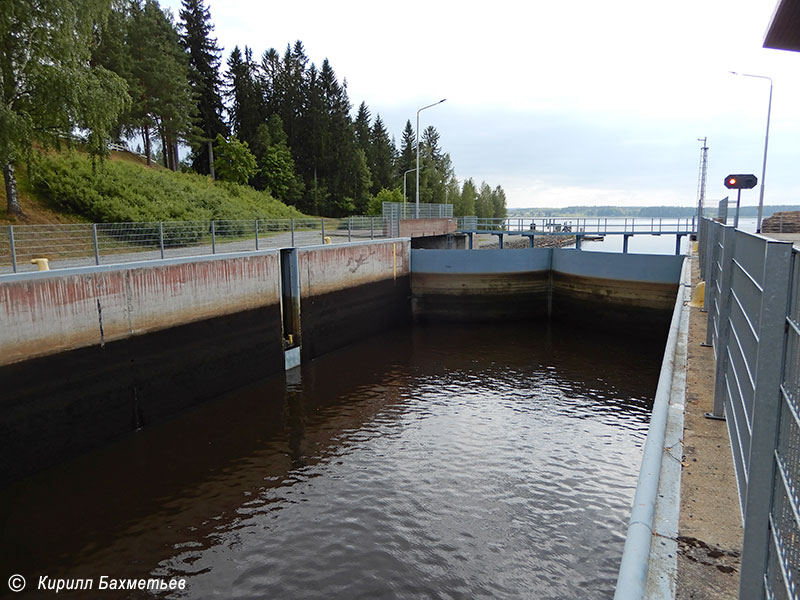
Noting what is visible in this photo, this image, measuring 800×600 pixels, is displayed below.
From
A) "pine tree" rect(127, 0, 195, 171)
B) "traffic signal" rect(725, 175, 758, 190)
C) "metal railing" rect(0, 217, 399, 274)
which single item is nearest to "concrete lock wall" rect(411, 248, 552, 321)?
"metal railing" rect(0, 217, 399, 274)

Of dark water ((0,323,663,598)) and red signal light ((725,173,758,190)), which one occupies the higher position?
red signal light ((725,173,758,190))

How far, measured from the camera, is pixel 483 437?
11.0m

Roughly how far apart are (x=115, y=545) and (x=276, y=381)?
7.44 m

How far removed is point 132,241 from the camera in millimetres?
14234

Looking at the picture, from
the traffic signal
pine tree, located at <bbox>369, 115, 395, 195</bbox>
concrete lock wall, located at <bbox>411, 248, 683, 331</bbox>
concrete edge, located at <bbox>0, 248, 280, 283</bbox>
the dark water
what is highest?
pine tree, located at <bbox>369, 115, 395, 195</bbox>

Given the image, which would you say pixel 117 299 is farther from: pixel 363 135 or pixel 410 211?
pixel 363 135

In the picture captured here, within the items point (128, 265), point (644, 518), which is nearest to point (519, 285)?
point (128, 265)

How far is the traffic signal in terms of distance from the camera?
13.3 m

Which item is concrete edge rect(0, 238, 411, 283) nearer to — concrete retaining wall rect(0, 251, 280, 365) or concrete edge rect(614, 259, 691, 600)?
concrete retaining wall rect(0, 251, 280, 365)

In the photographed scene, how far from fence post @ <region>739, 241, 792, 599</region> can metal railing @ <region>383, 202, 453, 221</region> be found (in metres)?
22.2

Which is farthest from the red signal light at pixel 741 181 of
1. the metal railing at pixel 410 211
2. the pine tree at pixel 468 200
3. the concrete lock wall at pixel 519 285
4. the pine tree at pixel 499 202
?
the pine tree at pixel 499 202

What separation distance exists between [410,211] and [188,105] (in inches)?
859

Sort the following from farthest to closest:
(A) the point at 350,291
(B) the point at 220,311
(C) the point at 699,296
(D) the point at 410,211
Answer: (D) the point at 410,211
(A) the point at 350,291
(B) the point at 220,311
(C) the point at 699,296

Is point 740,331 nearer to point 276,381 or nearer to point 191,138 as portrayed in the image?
point 276,381
